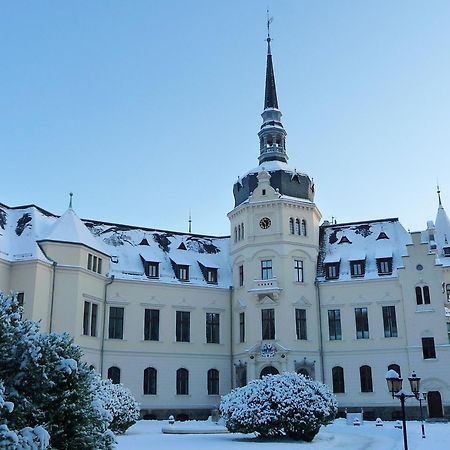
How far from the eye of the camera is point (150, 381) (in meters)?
40.4

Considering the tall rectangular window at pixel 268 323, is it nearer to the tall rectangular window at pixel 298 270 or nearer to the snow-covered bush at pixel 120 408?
the tall rectangular window at pixel 298 270

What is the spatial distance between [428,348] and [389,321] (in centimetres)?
301

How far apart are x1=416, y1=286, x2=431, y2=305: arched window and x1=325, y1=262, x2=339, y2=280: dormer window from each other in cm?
563

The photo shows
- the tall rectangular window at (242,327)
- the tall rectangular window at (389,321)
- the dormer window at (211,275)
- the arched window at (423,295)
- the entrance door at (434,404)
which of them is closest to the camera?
the entrance door at (434,404)

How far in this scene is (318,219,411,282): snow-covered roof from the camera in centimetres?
4228

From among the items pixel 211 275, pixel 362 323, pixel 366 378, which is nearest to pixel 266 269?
pixel 211 275

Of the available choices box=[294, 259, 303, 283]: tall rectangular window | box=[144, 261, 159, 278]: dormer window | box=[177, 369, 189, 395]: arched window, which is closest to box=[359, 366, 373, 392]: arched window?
box=[294, 259, 303, 283]: tall rectangular window

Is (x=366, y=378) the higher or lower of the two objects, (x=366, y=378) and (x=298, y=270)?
the lower

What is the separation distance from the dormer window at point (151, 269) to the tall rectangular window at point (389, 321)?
52.4 feet

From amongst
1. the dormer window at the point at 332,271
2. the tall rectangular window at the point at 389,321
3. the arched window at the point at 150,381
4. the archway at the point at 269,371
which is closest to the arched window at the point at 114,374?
the arched window at the point at 150,381

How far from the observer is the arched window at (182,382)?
134ft

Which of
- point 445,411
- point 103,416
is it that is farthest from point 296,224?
point 103,416

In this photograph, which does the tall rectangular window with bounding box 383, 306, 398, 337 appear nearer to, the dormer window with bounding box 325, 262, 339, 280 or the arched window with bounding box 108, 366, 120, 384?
the dormer window with bounding box 325, 262, 339, 280

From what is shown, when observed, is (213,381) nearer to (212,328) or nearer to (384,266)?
(212,328)
